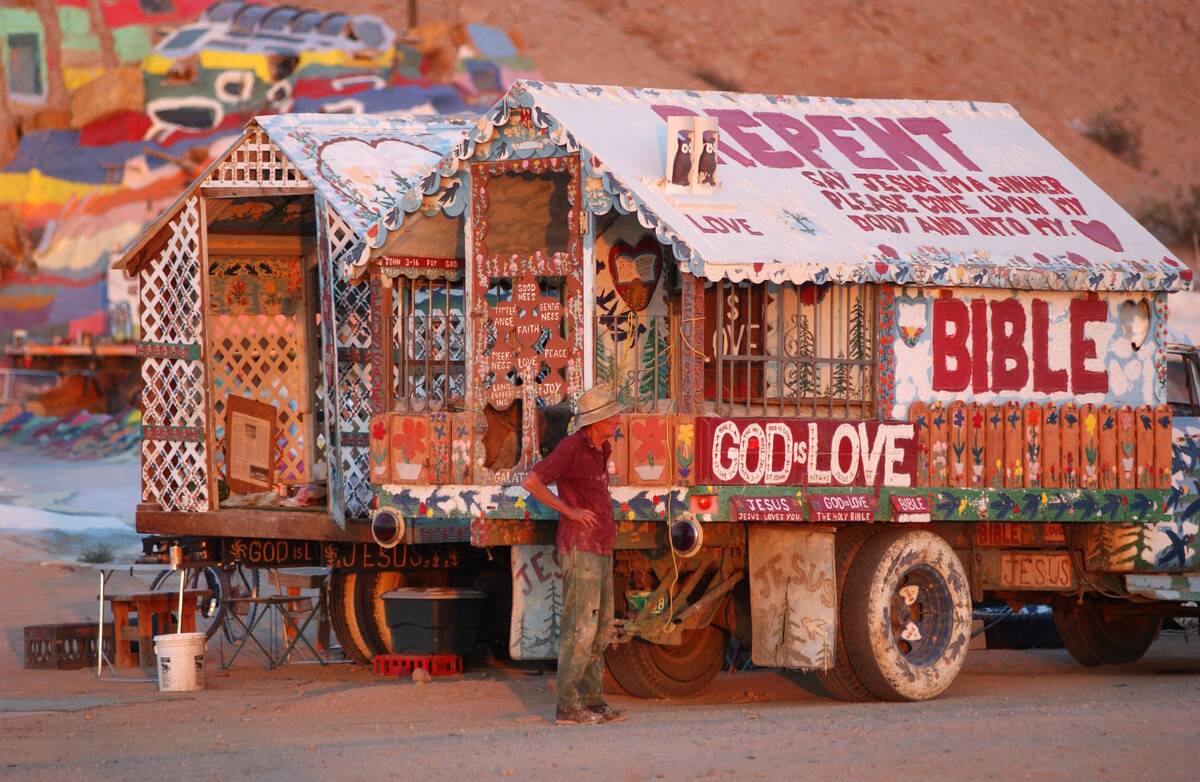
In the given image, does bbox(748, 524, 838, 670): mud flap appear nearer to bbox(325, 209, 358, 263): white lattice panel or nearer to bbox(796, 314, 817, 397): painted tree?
bbox(796, 314, 817, 397): painted tree

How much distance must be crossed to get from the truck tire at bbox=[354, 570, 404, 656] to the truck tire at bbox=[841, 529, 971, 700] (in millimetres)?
4116

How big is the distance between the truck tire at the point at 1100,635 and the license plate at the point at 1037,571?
139cm

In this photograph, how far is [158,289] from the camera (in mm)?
14547

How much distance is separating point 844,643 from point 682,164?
266 cm

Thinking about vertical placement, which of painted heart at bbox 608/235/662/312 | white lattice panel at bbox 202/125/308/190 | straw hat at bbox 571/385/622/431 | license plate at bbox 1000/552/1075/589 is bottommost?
license plate at bbox 1000/552/1075/589

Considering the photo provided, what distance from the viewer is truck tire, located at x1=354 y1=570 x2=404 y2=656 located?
14.0 metres

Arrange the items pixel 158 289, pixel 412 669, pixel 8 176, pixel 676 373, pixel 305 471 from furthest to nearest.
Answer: pixel 8 176 < pixel 305 471 < pixel 158 289 < pixel 412 669 < pixel 676 373

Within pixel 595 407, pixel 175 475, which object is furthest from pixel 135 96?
pixel 595 407

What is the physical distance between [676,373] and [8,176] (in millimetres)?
35429

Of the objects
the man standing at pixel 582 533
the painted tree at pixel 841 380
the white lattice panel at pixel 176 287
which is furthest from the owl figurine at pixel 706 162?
the white lattice panel at pixel 176 287

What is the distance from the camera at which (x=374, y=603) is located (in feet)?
46.1

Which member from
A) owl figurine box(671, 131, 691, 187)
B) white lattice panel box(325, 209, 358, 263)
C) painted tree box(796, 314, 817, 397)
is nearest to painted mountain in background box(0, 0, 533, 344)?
white lattice panel box(325, 209, 358, 263)

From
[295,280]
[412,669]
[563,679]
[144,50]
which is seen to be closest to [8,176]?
[144,50]

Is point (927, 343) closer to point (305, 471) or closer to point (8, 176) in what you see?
point (305, 471)
